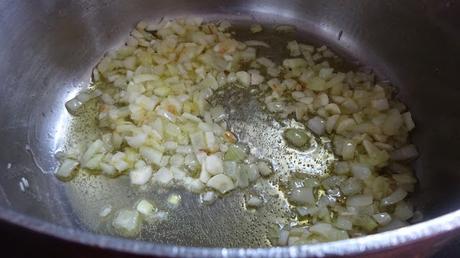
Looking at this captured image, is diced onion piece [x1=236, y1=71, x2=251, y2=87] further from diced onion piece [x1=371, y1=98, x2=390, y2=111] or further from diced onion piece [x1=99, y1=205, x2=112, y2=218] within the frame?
diced onion piece [x1=99, y1=205, x2=112, y2=218]

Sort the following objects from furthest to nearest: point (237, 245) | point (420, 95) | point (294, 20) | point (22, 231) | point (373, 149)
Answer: point (294, 20) < point (420, 95) < point (373, 149) < point (237, 245) < point (22, 231)

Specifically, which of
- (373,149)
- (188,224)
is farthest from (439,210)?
(188,224)

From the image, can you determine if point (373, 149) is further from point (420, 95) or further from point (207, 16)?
point (207, 16)

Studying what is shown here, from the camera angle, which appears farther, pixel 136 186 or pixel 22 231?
pixel 136 186

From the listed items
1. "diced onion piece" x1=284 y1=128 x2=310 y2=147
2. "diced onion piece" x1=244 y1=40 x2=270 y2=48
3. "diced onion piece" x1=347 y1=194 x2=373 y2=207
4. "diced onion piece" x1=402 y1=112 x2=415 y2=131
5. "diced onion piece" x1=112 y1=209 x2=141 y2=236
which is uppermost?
"diced onion piece" x1=244 y1=40 x2=270 y2=48

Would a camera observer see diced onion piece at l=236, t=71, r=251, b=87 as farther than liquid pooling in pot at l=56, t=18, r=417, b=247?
Yes

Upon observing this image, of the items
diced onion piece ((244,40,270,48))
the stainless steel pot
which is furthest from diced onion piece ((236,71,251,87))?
the stainless steel pot
